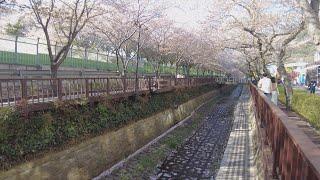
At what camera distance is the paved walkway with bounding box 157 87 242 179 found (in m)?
14.1

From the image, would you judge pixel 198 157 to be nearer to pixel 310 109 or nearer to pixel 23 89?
pixel 310 109

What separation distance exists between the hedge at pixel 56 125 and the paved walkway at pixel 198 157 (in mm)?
2897

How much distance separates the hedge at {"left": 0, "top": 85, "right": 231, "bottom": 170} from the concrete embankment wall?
25 cm

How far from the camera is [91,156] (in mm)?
12828

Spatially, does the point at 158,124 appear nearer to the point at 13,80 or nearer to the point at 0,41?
the point at 0,41

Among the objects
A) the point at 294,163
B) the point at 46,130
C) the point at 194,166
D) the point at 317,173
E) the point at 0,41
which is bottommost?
the point at 194,166

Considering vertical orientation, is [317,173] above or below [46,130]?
above

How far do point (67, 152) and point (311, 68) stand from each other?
60.3m

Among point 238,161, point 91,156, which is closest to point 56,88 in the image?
point 91,156

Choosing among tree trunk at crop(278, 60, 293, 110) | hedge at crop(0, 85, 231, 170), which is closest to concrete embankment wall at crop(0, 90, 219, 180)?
hedge at crop(0, 85, 231, 170)

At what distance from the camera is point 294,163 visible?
3.97 m

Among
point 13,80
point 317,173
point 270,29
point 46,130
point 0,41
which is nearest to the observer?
point 317,173

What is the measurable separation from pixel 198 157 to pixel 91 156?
19.1 ft

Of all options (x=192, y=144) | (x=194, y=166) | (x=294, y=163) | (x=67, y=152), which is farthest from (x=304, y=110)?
(x=294, y=163)
